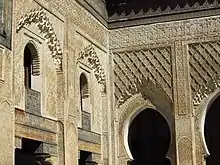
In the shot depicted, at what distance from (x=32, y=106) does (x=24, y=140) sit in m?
0.54

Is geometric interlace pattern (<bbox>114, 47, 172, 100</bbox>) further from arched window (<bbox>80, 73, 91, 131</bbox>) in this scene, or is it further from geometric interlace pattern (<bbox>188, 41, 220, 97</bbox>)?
arched window (<bbox>80, 73, 91, 131</bbox>)

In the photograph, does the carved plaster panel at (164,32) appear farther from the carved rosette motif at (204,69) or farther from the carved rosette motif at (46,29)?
Answer: the carved rosette motif at (46,29)

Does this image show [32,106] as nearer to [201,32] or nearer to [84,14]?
[84,14]

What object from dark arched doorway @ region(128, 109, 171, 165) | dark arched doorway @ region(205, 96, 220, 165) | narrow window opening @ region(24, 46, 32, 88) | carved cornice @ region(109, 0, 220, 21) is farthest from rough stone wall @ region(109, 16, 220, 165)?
dark arched doorway @ region(205, 96, 220, 165)

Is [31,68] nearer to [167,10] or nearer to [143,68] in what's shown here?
[143,68]

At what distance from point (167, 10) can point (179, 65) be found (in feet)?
3.95

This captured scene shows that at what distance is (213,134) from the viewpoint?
14.8 meters

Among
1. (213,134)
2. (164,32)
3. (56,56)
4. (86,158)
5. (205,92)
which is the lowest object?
(86,158)

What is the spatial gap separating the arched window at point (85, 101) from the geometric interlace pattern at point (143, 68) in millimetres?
909

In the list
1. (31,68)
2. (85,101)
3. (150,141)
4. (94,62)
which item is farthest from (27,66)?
(150,141)

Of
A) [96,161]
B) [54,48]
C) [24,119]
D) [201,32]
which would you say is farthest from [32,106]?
[201,32]

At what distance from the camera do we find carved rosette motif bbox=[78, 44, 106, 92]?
10742mm

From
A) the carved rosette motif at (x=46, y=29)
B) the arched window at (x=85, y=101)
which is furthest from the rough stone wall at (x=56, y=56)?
the arched window at (x=85, y=101)

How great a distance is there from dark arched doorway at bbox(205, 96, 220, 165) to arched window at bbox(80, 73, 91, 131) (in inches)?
193
